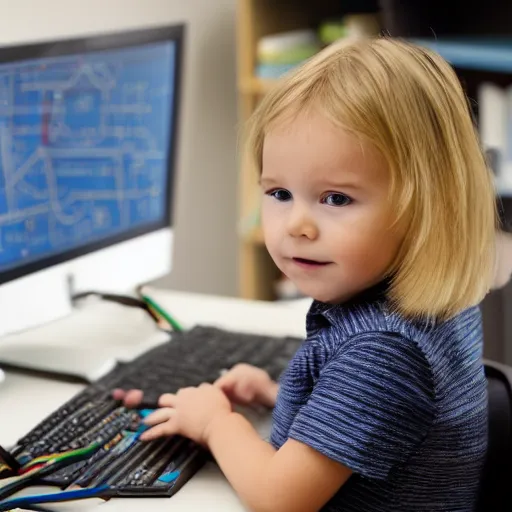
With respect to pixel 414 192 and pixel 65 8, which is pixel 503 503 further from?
pixel 65 8

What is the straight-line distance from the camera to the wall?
2.32m

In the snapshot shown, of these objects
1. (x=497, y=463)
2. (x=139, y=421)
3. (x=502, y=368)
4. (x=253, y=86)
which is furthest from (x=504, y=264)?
(x=253, y=86)

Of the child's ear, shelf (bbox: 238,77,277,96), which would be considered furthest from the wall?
the child's ear

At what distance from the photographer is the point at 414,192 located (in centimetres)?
82

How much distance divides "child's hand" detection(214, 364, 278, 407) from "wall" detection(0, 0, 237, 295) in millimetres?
1168

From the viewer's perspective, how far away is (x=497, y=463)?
3.12 feet

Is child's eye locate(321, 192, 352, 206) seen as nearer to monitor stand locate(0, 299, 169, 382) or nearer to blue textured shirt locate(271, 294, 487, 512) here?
blue textured shirt locate(271, 294, 487, 512)

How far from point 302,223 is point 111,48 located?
571 mm

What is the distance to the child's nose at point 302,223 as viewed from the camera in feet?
2.76

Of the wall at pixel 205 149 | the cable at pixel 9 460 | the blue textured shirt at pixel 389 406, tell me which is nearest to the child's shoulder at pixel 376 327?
the blue textured shirt at pixel 389 406

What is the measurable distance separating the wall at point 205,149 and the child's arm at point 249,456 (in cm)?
125

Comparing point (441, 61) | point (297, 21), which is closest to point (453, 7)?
point (297, 21)

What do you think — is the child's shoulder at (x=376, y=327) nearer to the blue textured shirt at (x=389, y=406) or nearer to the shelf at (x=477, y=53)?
the blue textured shirt at (x=389, y=406)

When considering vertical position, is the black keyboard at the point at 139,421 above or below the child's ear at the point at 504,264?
below
